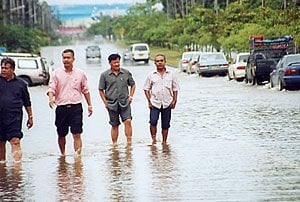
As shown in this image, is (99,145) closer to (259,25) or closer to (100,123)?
(100,123)

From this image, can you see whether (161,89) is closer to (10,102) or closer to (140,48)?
(10,102)

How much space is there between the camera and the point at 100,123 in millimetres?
22750

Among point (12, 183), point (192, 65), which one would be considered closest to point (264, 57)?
point (192, 65)

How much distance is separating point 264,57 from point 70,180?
28663mm

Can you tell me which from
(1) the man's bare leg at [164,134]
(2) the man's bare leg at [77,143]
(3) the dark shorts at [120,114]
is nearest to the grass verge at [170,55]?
(1) the man's bare leg at [164,134]

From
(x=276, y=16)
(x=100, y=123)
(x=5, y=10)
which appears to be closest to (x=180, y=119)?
(x=100, y=123)

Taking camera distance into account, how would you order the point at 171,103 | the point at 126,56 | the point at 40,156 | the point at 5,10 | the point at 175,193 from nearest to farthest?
1. the point at 175,193
2. the point at 40,156
3. the point at 171,103
4. the point at 126,56
5. the point at 5,10

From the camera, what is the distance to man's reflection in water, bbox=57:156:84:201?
1145 centimetres

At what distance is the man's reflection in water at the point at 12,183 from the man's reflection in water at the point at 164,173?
1.66 meters

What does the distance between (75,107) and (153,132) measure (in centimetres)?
278

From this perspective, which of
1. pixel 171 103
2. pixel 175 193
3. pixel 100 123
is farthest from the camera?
pixel 100 123

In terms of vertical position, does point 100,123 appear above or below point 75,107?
below

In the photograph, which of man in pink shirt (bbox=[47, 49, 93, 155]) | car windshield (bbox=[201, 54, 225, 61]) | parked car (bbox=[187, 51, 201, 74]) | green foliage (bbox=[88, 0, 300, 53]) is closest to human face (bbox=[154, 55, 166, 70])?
man in pink shirt (bbox=[47, 49, 93, 155])

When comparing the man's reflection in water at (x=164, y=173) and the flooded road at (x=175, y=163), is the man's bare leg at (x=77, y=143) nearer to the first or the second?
the flooded road at (x=175, y=163)
